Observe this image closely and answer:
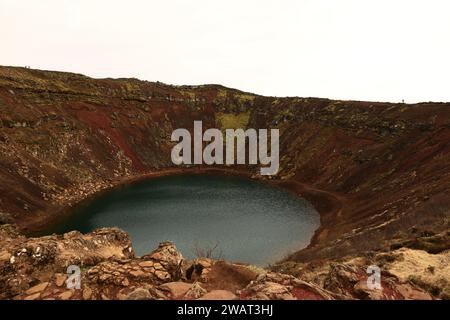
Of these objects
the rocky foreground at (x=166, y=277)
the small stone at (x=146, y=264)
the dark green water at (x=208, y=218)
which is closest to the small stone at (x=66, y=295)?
the rocky foreground at (x=166, y=277)

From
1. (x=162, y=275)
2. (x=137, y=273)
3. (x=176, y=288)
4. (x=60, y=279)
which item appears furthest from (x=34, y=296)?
(x=176, y=288)

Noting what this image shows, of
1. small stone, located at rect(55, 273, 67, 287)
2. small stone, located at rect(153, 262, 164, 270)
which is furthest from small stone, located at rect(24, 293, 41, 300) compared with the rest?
small stone, located at rect(153, 262, 164, 270)

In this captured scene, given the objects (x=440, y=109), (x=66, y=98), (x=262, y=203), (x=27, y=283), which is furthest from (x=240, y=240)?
(x=66, y=98)

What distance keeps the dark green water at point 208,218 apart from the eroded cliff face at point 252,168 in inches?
158

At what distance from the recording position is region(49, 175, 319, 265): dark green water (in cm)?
4950

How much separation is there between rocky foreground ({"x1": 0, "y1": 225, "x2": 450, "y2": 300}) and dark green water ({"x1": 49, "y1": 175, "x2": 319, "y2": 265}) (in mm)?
24670

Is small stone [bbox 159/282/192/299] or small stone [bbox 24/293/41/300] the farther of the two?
small stone [bbox 159/282/192/299]

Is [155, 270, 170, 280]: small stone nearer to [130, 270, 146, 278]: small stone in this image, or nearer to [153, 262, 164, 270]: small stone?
[153, 262, 164, 270]: small stone

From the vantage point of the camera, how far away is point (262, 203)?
71.6m

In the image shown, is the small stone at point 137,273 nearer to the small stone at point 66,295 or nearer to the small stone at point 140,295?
the small stone at point 140,295

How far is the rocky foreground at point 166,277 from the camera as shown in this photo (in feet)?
49.0

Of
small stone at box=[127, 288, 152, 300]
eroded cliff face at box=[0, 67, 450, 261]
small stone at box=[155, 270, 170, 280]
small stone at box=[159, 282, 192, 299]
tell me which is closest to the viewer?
small stone at box=[127, 288, 152, 300]

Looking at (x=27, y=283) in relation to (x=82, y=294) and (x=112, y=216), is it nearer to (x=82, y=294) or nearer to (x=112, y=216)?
(x=82, y=294)

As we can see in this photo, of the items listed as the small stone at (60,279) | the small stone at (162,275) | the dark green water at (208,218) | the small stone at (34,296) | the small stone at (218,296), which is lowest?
the small stone at (34,296)
